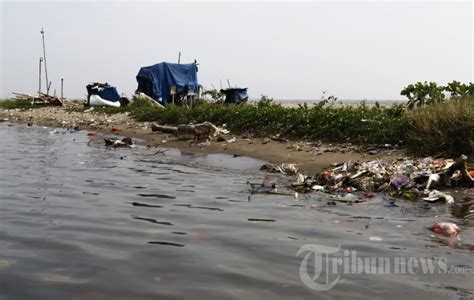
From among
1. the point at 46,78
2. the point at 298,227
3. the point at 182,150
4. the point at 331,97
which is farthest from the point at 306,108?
the point at 46,78

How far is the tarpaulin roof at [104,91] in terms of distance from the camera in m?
23.4

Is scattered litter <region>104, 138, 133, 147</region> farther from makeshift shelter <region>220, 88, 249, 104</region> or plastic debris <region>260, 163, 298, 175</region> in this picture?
makeshift shelter <region>220, 88, 249, 104</region>

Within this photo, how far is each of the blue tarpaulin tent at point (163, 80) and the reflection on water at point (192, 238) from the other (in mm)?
15636

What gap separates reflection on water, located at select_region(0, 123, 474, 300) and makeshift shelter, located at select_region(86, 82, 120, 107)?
1688cm

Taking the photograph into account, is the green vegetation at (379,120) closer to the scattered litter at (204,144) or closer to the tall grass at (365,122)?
the tall grass at (365,122)

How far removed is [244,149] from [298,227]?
5.73 metres

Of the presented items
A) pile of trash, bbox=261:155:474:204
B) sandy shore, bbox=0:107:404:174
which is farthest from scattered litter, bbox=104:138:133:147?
pile of trash, bbox=261:155:474:204

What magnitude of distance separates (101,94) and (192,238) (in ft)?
69.6

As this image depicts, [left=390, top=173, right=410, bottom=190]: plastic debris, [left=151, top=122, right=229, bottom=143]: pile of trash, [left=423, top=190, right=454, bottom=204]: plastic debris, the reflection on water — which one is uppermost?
[left=151, top=122, right=229, bottom=143]: pile of trash

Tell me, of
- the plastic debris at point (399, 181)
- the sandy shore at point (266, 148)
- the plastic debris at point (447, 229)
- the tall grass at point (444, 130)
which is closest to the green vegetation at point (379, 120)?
the tall grass at point (444, 130)

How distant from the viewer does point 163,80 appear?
22.4 metres

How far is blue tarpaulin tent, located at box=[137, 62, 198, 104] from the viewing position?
2214 centimetres

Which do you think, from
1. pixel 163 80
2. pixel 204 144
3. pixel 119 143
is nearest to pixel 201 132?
pixel 204 144

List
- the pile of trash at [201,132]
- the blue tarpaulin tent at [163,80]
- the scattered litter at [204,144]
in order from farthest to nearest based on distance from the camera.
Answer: the blue tarpaulin tent at [163,80] < the pile of trash at [201,132] < the scattered litter at [204,144]
